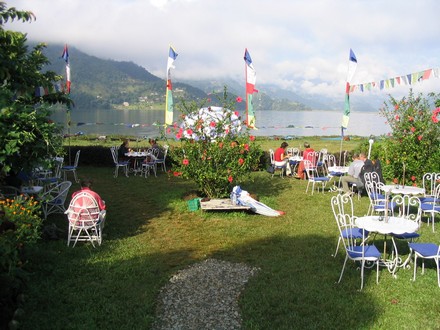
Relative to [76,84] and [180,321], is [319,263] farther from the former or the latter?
[76,84]

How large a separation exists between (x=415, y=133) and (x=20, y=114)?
9.41 m

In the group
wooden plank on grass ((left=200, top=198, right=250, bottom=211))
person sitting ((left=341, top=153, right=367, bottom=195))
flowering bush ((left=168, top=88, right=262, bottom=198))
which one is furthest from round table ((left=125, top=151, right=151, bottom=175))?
person sitting ((left=341, top=153, right=367, bottom=195))

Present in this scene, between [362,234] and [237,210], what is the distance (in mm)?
3592

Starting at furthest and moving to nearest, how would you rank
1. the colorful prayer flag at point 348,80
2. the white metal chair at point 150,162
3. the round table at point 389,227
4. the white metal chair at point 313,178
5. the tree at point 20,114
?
the white metal chair at point 150,162
the colorful prayer flag at point 348,80
the white metal chair at point 313,178
the tree at point 20,114
the round table at point 389,227

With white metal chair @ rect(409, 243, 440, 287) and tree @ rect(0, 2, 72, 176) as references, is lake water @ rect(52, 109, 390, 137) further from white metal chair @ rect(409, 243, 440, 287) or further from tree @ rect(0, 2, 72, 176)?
white metal chair @ rect(409, 243, 440, 287)

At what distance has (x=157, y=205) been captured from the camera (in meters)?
9.29

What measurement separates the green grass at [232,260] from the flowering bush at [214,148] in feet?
2.95

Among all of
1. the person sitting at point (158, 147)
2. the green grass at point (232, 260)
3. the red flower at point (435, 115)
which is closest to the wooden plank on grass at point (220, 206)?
the green grass at point (232, 260)

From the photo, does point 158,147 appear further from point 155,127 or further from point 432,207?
point 155,127

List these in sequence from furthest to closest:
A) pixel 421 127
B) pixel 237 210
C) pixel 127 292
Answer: pixel 421 127 < pixel 237 210 < pixel 127 292

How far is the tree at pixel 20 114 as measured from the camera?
214 inches

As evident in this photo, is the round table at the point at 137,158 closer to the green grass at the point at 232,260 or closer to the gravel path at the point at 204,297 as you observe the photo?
the green grass at the point at 232,260

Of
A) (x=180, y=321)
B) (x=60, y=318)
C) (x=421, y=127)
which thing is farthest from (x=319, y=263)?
(x=421, y=127)

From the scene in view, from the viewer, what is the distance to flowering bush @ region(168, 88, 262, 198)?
29.3 feet
